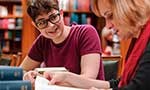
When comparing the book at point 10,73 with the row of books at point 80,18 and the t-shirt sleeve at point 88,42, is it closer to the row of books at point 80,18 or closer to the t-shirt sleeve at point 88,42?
the t-shirt sleeve at point 88,42

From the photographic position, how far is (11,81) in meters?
1.20

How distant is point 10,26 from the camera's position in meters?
6.43

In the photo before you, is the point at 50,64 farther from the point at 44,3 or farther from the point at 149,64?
the point at 149,64

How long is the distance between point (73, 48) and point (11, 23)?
460 centimetres

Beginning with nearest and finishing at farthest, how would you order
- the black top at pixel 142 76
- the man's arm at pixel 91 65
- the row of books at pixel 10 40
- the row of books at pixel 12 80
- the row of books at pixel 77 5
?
1. the black top at pixel 142 76
2. the row of books at pixel 12 80
3. the man's arm at pixel 91 65
4. the row of books at pixel 77 5
5. the row of books at pixel 10 40

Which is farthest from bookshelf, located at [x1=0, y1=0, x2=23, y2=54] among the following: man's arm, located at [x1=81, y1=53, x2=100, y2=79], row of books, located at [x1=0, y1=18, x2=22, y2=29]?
man's arm, located at [x1=81, y1=53, x2=100, y2=79]

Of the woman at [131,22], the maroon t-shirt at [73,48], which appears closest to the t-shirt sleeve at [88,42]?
the maroon t-shirt at [73,48]

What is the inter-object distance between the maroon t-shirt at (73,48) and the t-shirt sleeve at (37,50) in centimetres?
2

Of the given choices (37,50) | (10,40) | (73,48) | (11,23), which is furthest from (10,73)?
(10,40)

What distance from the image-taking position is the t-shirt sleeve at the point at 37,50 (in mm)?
2120

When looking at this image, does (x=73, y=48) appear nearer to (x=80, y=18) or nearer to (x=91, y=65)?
(x=91, y=65)

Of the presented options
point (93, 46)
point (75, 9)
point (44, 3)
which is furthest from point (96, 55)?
point (75, 9)

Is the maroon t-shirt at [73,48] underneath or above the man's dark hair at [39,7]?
underneath

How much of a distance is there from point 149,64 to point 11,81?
49 cm
